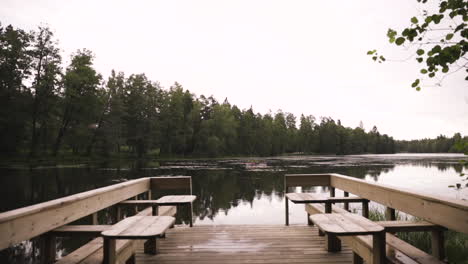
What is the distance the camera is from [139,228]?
2.71 metres

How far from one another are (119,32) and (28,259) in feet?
115

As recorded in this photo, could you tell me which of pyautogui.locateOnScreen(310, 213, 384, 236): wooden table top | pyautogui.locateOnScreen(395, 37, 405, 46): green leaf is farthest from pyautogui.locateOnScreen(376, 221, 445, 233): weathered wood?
pyautogui.locateOnScreen(395, 37, 405, 46): green leaf

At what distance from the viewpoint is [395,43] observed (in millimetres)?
2131

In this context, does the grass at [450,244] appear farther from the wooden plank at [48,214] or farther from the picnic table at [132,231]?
the wooden plank at [48,214]

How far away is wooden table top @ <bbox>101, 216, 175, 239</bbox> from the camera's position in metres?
2.44

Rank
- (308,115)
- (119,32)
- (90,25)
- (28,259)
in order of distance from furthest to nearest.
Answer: (308,115), (119,32), (90,25), (28,259)

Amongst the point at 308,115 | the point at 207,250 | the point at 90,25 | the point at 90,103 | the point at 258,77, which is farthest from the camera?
the point at 308,115

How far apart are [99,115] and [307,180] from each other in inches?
1777

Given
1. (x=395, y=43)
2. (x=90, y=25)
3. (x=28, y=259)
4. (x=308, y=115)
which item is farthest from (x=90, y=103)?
(x=308, y=115)

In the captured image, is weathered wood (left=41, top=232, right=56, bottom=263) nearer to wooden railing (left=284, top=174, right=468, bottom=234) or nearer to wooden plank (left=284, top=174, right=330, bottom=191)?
wooden railing (left=284, top=174, right=468, bottom=234)

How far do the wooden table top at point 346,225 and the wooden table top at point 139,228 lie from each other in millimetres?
1425

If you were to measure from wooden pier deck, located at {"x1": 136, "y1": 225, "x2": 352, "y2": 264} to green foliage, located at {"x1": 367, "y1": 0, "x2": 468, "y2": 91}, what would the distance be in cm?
252

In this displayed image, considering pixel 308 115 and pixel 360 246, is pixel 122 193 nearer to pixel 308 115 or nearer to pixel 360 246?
pixel 360 246

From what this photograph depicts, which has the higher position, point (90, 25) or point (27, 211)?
point (90, 25)
